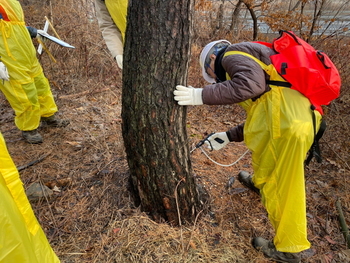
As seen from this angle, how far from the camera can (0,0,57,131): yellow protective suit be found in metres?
2.92

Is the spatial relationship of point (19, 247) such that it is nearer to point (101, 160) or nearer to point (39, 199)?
point (39, 199)

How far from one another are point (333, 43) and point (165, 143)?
15.6 feet

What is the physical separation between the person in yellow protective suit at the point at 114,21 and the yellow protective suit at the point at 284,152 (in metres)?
1.53

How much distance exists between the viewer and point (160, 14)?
5.05 ft

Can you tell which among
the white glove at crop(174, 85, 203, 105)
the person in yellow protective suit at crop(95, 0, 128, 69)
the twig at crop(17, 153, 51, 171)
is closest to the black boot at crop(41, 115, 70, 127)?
the twig at crop(17, 153, 51, 171)

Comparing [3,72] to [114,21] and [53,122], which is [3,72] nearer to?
[53,122]

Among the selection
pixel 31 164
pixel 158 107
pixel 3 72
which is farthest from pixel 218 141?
pixel 3 72

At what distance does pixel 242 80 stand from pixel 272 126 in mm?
448

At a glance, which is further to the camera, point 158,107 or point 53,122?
point 53,122

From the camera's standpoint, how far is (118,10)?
270cm

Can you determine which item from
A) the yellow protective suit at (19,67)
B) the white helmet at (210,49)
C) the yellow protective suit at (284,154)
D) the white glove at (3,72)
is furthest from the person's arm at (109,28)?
the yellow protective suit at (284,154)

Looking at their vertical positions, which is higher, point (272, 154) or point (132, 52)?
point (132, 52)

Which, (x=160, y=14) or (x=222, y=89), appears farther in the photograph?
(x=222, y=89)

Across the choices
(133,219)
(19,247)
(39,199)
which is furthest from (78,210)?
(19,247)
